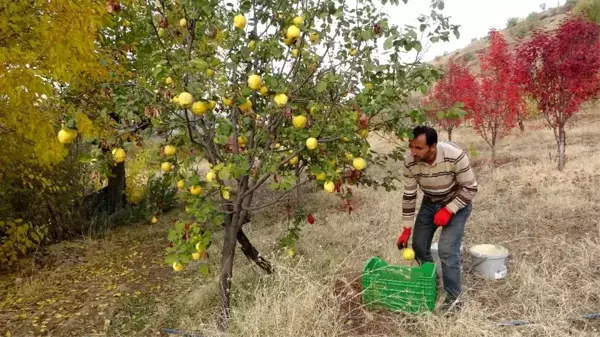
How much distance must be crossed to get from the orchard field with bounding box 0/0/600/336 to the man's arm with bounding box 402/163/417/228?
0.28 m

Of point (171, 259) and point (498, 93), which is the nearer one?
point (171, 259)

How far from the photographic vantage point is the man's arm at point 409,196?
3.33m

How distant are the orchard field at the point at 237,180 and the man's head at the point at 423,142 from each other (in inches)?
5.1

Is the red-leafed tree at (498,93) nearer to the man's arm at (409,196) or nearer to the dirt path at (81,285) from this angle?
the man's arm at (409,196)

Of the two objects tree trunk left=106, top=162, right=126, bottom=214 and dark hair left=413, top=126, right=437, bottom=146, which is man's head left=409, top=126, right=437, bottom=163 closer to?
dark hair left=413, top=126, right=437, bottom=146

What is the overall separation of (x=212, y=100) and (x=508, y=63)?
26.9 feet

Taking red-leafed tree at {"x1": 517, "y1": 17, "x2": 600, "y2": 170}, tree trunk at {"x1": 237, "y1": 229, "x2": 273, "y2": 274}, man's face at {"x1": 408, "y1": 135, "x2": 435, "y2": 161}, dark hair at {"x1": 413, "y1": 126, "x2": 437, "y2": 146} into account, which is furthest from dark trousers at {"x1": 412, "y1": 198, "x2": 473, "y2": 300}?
red-leafed tree at {"x1": 517, "y1": 17, "x2": 600, "y2": 170}

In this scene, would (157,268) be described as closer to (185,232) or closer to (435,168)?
(185,232)

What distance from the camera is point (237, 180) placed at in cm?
314

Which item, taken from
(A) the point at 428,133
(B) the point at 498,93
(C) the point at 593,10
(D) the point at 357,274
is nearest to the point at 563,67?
(B) the point at 498,93

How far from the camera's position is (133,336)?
10.9ft

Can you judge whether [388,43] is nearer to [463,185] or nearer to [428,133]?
[428,133]

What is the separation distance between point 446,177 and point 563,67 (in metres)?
5.47

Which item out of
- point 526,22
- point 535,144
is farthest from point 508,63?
point 526,22
